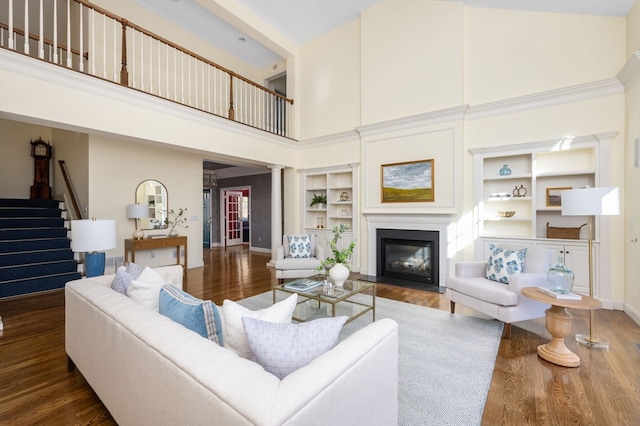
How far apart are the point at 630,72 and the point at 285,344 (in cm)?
488

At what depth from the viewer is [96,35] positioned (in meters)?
5.11

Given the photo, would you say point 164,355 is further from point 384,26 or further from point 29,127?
point 29,127

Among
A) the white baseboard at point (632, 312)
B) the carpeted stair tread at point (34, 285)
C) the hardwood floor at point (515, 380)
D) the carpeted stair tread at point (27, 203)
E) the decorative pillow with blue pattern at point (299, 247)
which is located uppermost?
the carpeted stair tread at point (27, 203)

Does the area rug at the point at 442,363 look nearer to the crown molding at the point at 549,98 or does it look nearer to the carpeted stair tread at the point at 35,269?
the crown molding at the point at 549,98

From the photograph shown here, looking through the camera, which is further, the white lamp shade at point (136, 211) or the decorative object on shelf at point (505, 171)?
the white lamp shade at point (136, 211)

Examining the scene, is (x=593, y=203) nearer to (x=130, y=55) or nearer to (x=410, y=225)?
(x=410, y=225)

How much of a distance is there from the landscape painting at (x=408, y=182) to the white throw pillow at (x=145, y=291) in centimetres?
429

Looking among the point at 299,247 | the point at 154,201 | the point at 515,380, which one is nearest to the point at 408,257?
the point at 299,247

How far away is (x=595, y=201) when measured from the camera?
242cm

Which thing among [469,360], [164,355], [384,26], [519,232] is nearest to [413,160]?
[519,232]

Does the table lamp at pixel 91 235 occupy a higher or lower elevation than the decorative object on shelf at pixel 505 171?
lower

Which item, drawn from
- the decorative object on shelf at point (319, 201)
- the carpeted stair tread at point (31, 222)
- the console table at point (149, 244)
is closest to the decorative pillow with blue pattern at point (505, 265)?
the decorative object on shelf at point (319, 201)

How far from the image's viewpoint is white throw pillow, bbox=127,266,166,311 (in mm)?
1824

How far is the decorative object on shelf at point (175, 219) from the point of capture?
6.07 metres
